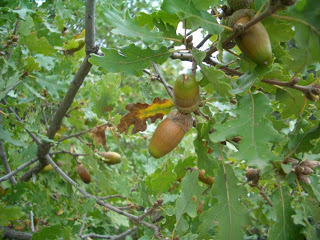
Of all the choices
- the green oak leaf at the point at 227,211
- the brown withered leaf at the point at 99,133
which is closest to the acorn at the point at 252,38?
the green oak leaf at the point at 227,211

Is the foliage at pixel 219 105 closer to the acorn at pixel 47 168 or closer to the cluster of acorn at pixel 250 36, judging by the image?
the cluster of acorn at pixel 250 36

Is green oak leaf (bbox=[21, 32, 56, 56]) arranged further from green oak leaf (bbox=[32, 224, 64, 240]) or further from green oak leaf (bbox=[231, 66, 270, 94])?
green oak leaf (bbox=[231, 66, 270, 94])

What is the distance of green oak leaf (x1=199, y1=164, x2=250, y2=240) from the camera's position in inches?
44.5

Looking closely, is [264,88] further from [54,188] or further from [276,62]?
[54,188]

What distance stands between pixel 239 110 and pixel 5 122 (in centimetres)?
143

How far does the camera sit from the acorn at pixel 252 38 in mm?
959

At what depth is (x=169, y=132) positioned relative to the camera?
3.88 ft

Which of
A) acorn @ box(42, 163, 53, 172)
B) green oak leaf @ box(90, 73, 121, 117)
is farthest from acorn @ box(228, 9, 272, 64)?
acorn @ box(42, 163, 53, 172)

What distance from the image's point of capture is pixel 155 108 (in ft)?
4.23

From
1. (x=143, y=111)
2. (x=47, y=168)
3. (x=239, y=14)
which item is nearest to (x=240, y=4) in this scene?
(x=239, y=14)

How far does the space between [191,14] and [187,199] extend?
2.54 ft

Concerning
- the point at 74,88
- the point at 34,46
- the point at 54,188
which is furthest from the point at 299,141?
the point at 54,188

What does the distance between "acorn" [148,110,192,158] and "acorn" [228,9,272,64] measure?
0.35 meters

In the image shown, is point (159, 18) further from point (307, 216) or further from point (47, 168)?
point (47, 168)
